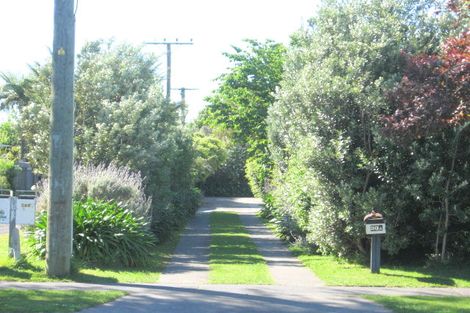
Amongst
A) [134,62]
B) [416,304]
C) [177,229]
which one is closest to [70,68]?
[416,304]

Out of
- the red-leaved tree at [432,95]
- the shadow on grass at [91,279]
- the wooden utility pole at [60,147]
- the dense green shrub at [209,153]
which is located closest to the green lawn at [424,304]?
the red-leaved tree at [432,95]

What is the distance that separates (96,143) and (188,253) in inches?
171

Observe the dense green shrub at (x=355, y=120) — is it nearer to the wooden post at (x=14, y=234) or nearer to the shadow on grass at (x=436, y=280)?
the shadow on grass at (x=436, y=280)

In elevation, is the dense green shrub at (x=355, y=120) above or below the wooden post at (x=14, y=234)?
above

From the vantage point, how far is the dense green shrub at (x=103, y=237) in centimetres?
1391

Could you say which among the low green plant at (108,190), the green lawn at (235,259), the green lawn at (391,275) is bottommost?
the green lawn at (235,259)

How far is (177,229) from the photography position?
78.3 ft

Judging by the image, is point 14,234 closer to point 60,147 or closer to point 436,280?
point 60,147

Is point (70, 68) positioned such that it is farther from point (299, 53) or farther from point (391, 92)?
point (299, 53)

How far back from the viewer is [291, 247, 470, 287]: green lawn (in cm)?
1241

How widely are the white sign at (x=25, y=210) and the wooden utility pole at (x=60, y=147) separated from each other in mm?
1623

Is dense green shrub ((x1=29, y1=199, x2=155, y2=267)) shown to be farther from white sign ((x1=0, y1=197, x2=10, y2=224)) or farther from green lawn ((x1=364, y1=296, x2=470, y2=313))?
green lawn ((x1=364, y1=296, x2=470, y2=313))

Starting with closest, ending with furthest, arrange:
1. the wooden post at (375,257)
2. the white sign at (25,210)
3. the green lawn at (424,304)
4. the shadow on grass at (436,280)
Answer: the green lawn at (424,304)
the shadow on grass at (436,280)
the white sign at (25,210)
the wooden post at (375,257)

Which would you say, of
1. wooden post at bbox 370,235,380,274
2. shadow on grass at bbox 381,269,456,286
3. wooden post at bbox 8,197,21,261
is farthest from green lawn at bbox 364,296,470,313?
wooden post at bbox 8,197,21,261
